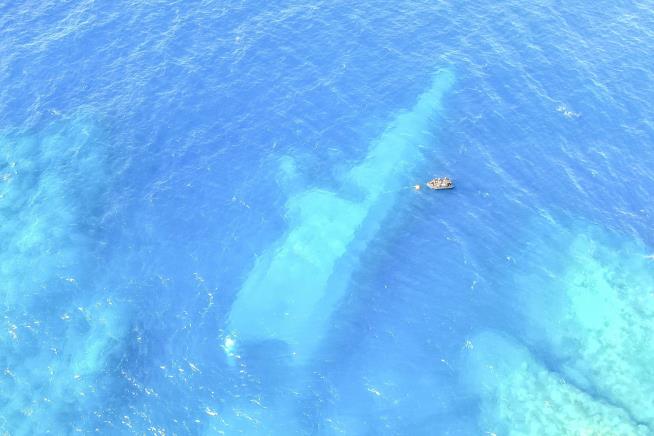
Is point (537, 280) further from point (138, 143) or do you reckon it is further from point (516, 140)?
point (138, 143)

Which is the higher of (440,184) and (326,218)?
(326,218)

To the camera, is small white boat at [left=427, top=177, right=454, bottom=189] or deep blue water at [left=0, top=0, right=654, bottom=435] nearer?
deep blue water at [left=0, top=0, right=654, bottom=435]

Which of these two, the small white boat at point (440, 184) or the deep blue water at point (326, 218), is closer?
the deep blue water at point (326, 218)

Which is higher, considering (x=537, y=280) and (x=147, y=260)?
(x=147, y=260)

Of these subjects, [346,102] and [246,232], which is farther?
[346,102]

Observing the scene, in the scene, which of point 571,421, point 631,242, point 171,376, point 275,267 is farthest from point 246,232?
point 631,242

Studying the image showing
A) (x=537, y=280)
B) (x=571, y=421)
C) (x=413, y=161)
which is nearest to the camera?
(x=571, y=421)

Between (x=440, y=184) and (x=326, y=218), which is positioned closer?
(x=326, y=218)

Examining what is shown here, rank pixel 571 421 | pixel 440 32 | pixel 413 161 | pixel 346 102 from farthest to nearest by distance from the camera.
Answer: pixel 440 32
pixel 346 102
pixel 413 161
pixel 571 421
